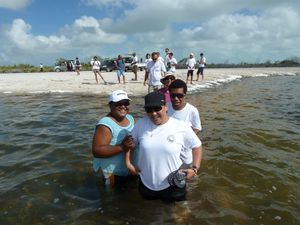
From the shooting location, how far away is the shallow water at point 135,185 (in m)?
4.98

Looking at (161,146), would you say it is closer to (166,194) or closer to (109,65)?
(166,194)

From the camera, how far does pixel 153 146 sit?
395 cm

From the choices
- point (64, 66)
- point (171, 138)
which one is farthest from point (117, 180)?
point (64, 66)

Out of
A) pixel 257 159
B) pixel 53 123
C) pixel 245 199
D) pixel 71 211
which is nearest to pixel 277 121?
pixel 257 159

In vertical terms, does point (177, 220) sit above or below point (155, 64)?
below

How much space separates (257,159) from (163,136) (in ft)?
14.4

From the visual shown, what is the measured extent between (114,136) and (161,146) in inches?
36.4

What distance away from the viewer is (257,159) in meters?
7.59

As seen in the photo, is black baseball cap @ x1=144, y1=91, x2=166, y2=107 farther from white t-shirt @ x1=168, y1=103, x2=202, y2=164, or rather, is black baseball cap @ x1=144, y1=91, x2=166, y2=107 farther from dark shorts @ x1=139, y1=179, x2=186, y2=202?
white t-shirt @ x1=168, y1=103, x2=202, y2=164

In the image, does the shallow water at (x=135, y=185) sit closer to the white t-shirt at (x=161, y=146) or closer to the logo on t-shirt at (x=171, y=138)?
the white t-shirt at (x=161, y=146)

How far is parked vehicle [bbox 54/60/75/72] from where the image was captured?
167ft

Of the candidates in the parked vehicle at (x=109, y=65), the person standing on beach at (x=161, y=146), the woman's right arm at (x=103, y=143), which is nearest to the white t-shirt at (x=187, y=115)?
the person standing on beach at (x=161, y=146)

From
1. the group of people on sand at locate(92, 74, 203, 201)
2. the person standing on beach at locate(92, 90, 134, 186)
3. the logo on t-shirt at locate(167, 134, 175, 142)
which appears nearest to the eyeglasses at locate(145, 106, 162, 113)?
the group of people on sand at locate(92, 74, 203, 201)

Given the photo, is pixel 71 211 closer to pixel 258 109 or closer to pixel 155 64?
pixel 155 64
